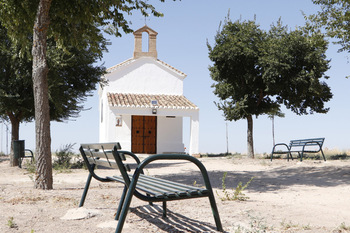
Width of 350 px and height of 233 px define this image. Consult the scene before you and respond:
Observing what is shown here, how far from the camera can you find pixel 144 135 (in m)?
23.6

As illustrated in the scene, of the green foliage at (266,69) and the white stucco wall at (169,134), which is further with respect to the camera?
the white stucco wall at (169,134)

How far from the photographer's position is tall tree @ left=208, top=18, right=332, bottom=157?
17859 mm

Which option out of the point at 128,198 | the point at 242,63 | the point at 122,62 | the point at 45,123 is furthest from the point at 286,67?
the point at 128,198

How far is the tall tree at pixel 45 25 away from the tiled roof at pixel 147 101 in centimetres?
1101

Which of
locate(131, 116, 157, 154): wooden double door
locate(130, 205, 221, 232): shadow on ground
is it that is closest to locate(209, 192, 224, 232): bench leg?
locate(130, 205, 221, 232): shadow on ground

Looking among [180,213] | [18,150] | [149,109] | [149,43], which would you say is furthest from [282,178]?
[149,43]

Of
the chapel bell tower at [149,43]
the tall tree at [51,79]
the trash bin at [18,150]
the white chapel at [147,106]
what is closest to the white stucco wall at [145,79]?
the white chapel at [147,106]

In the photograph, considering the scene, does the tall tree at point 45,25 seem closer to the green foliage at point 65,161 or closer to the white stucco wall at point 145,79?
the green foliage at point 65,161

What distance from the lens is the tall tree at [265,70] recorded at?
703 inches

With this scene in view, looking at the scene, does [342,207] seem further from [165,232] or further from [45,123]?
[45,123]

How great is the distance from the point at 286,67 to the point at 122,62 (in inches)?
431

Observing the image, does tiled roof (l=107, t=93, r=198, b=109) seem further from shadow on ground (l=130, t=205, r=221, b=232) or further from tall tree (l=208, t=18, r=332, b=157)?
shadow on ground (l=130, t=205, r=221, b=232)

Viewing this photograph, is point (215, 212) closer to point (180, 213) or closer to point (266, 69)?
point (180, 213)

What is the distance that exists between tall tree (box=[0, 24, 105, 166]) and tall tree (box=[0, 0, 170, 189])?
116 inches
